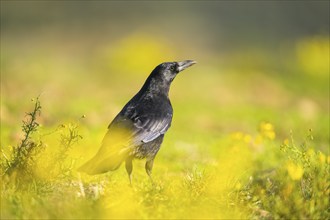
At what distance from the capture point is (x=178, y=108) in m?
19.1

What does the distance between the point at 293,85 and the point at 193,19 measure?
15.0 metres

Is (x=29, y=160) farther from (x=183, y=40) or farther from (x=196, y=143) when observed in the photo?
(x=183, y=40)

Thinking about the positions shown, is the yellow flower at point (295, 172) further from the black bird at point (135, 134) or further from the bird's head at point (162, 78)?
the bird's head at point (162, 78)

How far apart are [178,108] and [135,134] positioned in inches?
434

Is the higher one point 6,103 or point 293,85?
point 6,103

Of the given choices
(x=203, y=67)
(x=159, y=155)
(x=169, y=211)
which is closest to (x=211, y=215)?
(x=169, y=211)

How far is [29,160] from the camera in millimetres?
7641

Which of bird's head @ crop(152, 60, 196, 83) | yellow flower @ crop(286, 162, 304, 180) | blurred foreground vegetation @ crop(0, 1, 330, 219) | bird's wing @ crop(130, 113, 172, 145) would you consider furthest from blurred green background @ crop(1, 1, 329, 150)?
yellow flower @ crop(286, 162, 304, 180)

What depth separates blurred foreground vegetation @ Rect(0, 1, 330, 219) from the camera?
23.1ft

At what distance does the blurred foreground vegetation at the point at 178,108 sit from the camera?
7047 mm

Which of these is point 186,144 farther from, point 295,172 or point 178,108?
point 295,172

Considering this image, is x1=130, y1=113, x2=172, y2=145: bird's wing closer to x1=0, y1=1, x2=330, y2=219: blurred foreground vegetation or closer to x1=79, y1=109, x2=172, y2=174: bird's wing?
x1=79, y1=109, x2=172, y2=174: bird's wing

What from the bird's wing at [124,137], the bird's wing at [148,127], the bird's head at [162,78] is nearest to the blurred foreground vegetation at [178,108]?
the bird's wing at [124,137]

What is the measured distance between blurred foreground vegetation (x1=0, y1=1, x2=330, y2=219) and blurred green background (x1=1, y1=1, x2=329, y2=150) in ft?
0.23
